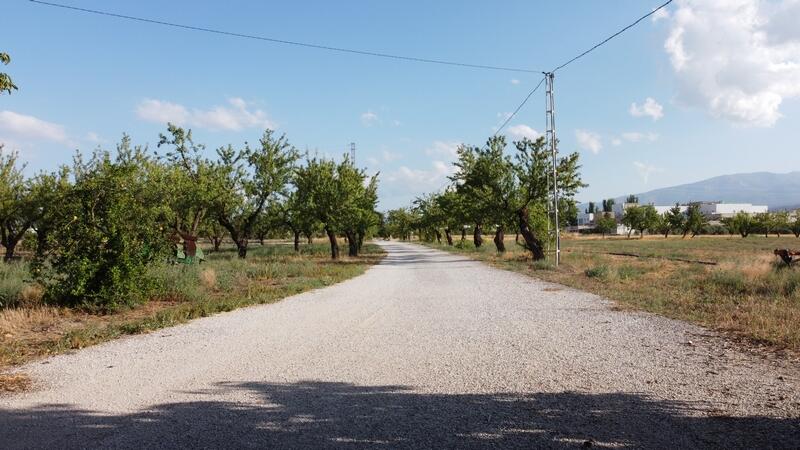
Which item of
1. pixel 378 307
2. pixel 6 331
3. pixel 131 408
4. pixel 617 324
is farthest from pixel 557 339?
pixel 6 331

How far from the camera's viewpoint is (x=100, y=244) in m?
10.4

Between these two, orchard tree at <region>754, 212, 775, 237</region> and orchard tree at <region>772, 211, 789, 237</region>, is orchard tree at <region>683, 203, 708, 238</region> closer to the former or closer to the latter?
orchard tree at <region>754, 212, 775, 237</region>

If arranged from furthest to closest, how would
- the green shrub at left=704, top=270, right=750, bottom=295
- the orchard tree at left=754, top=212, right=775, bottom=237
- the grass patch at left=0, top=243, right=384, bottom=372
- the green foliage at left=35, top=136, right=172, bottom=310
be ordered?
the orchard tree at left=754, top=212, right=775, bottom=237 → the green shrub at left=704, top=270, right=750, bottom=295 → the green foliage at left=35, top=136, right=172, bottom=310 → the grass patch at left=0, top=243, right=384, bottom=372

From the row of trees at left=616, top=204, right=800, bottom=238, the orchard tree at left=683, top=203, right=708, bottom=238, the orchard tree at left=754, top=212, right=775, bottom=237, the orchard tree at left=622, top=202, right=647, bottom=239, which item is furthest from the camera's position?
the orchard tree at left=622, top=202, right=647, bottom=239

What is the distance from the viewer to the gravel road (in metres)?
3.99

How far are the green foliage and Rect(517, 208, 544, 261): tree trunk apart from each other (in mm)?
21616

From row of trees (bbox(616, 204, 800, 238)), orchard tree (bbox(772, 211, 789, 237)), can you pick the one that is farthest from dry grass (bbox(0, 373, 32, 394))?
orchard tree (bbox(772, 211, 789, 237))

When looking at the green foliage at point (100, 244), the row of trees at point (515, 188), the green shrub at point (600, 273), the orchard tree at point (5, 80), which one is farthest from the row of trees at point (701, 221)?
the orchard tree at point (5, 80)

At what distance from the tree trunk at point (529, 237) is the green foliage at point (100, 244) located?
70.9 ft

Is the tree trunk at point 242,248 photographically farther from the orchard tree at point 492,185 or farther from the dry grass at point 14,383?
the dry grass at point 14,383

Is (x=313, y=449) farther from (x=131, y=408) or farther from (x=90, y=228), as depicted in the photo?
(x=90, y=228)

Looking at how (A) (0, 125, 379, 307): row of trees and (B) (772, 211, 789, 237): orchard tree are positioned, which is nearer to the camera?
(A) (0, 125, 379, 307): row of trees

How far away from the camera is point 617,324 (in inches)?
343

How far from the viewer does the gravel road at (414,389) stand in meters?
3.99
